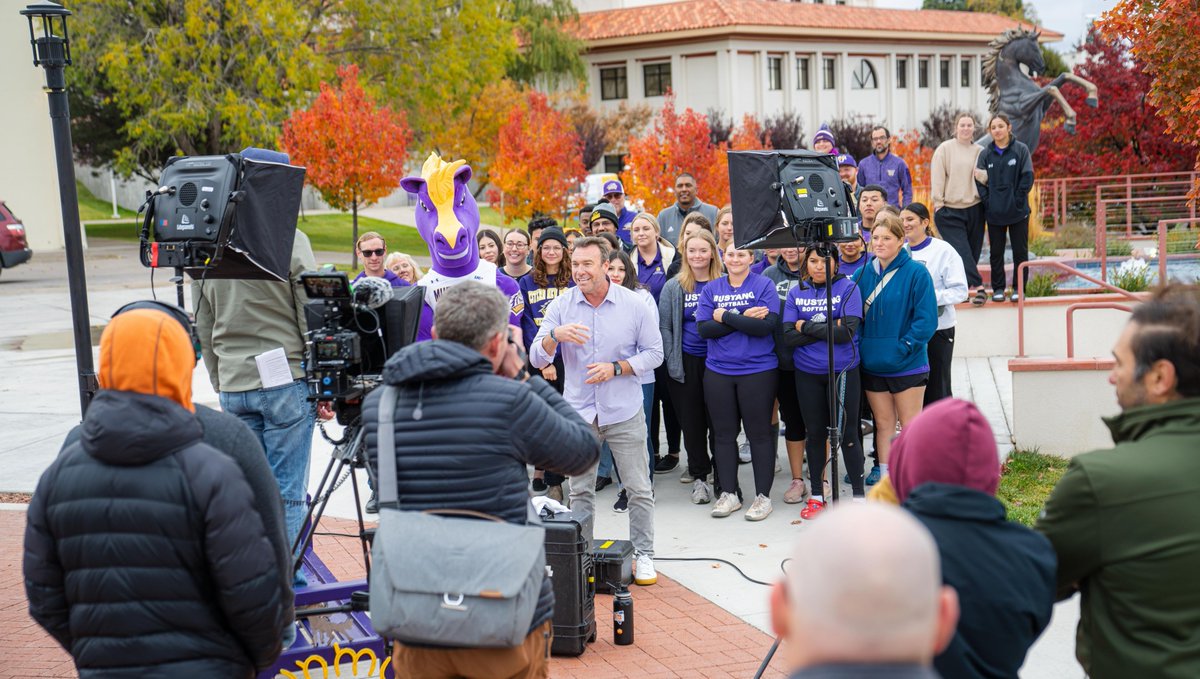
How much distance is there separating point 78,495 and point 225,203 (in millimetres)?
2315

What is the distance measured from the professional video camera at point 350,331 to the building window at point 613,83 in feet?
158

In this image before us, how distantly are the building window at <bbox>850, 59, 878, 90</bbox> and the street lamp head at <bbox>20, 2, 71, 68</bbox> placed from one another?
49970 millimetres

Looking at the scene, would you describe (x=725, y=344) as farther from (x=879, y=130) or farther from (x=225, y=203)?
(x=879, y=130)

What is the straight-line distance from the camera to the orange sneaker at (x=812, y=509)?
785 cm

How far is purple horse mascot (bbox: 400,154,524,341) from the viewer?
6621 millimetres

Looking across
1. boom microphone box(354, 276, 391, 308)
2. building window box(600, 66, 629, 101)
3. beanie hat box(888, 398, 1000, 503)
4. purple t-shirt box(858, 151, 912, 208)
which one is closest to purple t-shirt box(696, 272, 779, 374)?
boom microphone box(354, 276, 391, 308)

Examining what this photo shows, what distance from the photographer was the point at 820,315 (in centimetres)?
781

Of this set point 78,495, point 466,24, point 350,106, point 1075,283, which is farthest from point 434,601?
point 466,24

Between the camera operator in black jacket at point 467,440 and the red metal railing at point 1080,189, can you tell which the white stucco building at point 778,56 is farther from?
the camera operator in black jacket at point 467,440

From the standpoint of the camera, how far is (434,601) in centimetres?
348

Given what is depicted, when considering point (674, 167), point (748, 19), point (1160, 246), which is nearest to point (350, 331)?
point (1160, 246)

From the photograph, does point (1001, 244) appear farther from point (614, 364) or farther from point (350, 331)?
point (350, 331)

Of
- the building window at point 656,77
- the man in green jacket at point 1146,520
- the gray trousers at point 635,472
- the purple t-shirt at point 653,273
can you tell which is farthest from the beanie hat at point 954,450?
the building window at point 656,77

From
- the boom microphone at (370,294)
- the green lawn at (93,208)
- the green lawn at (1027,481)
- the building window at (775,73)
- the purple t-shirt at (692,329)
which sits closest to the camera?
the boom microphone at (370,294)
